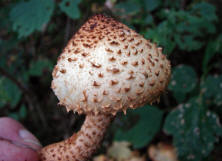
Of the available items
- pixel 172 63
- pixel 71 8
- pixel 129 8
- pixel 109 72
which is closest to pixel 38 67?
pixel 71 8

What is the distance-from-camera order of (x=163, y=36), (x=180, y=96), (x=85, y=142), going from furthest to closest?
(x=180, y=96)
(x=163, y=36)
(x=85, y=142)

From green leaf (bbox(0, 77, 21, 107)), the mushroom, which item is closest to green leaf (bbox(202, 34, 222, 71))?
the mushroom

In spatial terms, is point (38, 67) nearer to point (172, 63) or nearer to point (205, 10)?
point (172, 63)

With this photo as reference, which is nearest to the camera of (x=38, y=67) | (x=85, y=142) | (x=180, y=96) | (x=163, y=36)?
(x=85, y=142)

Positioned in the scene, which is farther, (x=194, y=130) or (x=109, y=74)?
(x=194, y=130)

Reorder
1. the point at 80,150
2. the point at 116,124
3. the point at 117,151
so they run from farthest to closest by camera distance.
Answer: the point at 117,151
the point at 116,124
the point at 80,150

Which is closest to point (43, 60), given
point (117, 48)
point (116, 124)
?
point (116, 124)

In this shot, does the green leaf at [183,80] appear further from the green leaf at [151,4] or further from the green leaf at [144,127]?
the green leaf at [151,4]

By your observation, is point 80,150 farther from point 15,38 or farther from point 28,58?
point 28,58
